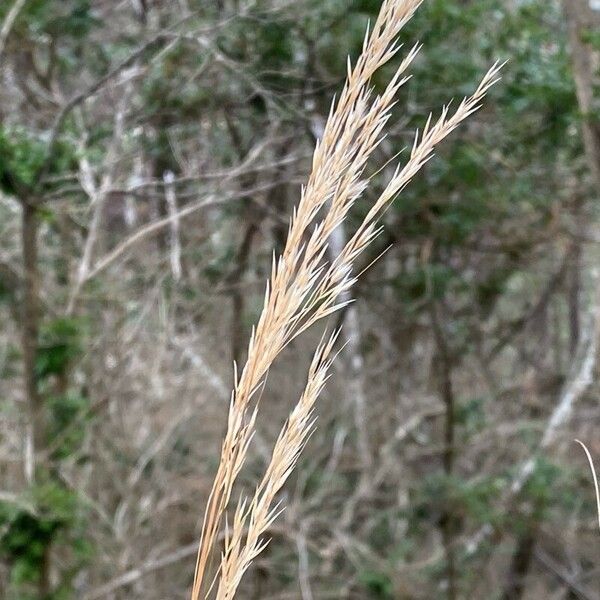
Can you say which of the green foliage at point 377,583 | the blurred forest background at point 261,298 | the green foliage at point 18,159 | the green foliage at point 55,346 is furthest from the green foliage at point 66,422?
the green foliage at point 377,583

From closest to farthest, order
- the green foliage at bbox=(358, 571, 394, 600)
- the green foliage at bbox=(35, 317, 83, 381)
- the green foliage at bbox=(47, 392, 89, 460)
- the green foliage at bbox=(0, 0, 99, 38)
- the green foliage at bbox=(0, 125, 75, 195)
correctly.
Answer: the green foliage at bbox=(0, 125, 75, 195) < the green foliage at bbox=(35, 317, 83, 381) < the green foliage at bbox=(47, 392, 89, 460) < the green foliage at bbox=(0, 0, 99, 38) < the green foliage at bbox=(358, 571, 394, 600)

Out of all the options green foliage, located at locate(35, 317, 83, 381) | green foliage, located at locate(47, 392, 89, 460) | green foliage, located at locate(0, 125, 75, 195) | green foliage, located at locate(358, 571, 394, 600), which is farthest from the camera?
green foliage, located at locate(358, 571, 394, 600)

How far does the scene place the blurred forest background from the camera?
2982 mm

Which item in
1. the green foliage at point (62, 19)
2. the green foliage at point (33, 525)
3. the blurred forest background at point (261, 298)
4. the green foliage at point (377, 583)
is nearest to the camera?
the green foliage at point (33, 525)

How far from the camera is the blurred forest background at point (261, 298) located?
298cm

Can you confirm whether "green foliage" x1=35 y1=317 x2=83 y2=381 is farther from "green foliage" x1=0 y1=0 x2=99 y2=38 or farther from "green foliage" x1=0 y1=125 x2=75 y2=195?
"green foliage" x1=0 y1=0 x2=99 y2=38

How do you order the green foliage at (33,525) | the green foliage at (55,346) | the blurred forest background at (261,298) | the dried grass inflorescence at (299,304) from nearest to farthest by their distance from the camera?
Result: the dried grass inflorescence at (299,304) → the green foliage at (33,525) → the green foliage at (55,346) → the blurred forest background at (261,298)

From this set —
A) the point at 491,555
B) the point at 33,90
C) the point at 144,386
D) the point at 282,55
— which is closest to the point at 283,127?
the point at 282,55

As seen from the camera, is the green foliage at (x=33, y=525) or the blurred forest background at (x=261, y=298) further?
the blurred forest background at (x=261, y=298)

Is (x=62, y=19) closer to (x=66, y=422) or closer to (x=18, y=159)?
(x=18, y=159)

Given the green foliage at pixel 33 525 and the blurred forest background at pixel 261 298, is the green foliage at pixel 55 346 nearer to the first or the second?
the blurred forest background at pixel 261 298

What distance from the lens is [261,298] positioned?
4.96 meters

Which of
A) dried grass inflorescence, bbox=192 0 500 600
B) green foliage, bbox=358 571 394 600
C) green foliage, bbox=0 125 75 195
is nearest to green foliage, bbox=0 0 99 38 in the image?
green foliage, bbox=0 125 75 195

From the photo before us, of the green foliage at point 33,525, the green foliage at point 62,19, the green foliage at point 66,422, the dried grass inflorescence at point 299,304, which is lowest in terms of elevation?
the green foliage at point 33,525
